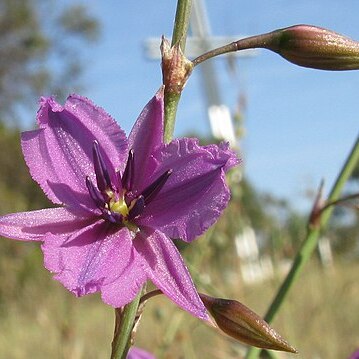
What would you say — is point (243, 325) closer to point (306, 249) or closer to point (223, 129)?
point (306, 249)

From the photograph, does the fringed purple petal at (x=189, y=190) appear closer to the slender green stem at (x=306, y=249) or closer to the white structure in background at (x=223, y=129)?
the slender green stem at (x=306, y=249)

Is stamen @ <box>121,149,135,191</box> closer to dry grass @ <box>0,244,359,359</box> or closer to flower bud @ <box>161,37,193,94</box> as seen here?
flower bud @ <box>161,37,193,94</box>

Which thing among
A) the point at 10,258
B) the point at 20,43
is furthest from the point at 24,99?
the point at 10,258

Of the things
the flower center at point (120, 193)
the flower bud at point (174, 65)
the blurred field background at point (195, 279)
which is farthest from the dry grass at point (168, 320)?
the flower bud at point (174, 65)

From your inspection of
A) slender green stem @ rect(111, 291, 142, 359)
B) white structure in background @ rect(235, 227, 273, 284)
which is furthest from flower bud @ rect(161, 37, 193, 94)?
white structure in background @ rect(235, 227, 273, 284)

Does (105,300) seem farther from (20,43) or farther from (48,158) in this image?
(20,43)
